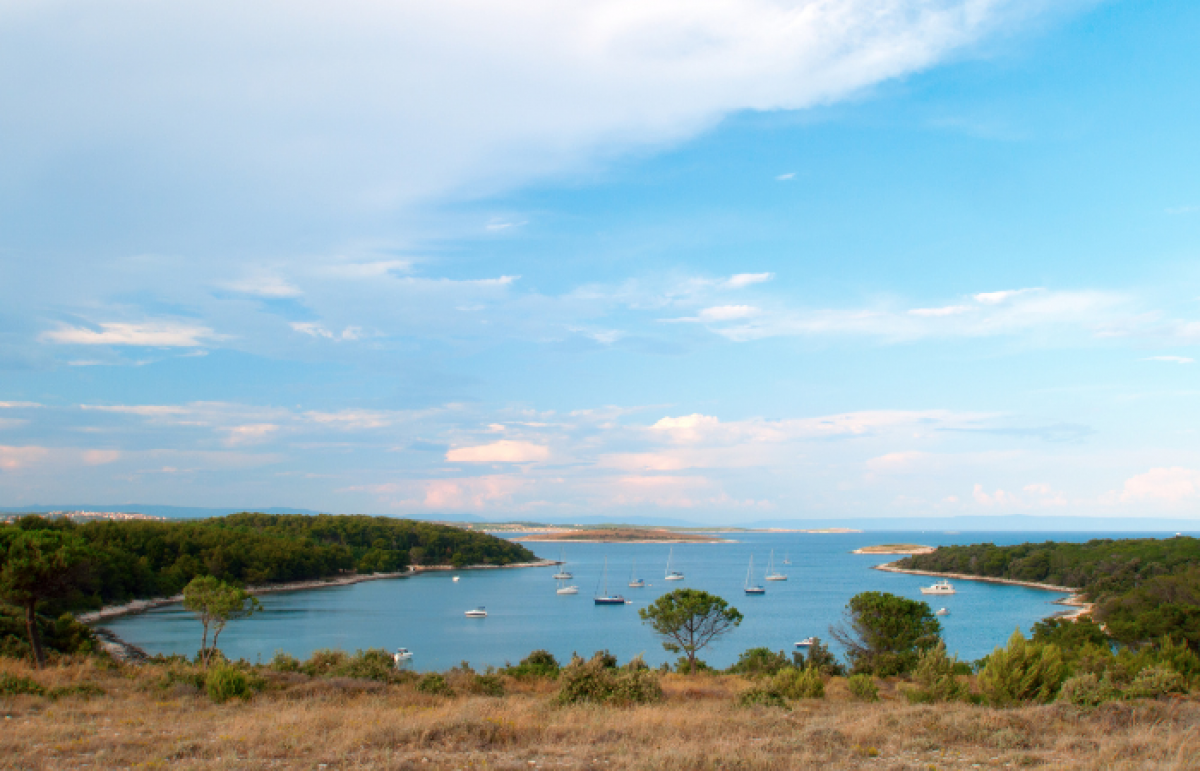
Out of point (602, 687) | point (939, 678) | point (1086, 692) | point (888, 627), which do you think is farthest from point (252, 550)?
point (1086, 692)

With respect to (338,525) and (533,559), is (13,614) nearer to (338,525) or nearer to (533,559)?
(338,525)

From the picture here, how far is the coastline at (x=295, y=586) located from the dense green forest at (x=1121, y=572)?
79484 mm

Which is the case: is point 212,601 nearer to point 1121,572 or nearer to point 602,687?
point 602,687

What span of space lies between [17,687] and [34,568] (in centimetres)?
816

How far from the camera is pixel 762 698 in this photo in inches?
571

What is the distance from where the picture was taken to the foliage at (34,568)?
19.3 meters

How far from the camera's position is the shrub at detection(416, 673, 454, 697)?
48.7 feet

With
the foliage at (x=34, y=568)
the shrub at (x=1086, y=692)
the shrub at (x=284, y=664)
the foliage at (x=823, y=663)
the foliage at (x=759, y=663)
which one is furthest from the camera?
the foliage at (x=823, y=663)

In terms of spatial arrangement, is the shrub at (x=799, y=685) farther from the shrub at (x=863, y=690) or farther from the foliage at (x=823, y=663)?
the foliage at (x=823, y=663)

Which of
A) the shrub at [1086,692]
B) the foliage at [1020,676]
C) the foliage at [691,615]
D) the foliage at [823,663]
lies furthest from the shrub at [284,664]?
the foliage at [691,615]

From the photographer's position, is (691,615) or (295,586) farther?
(295,586)

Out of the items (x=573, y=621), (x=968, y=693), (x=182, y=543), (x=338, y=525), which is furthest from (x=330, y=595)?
(x=968, y=693)

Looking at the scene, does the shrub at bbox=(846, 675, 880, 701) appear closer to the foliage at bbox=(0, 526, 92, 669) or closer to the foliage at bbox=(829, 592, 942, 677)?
the foliage at bbox=(829, 592, 942, 677)

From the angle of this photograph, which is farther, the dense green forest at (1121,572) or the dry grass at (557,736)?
the dense green forest at (1121,572)
